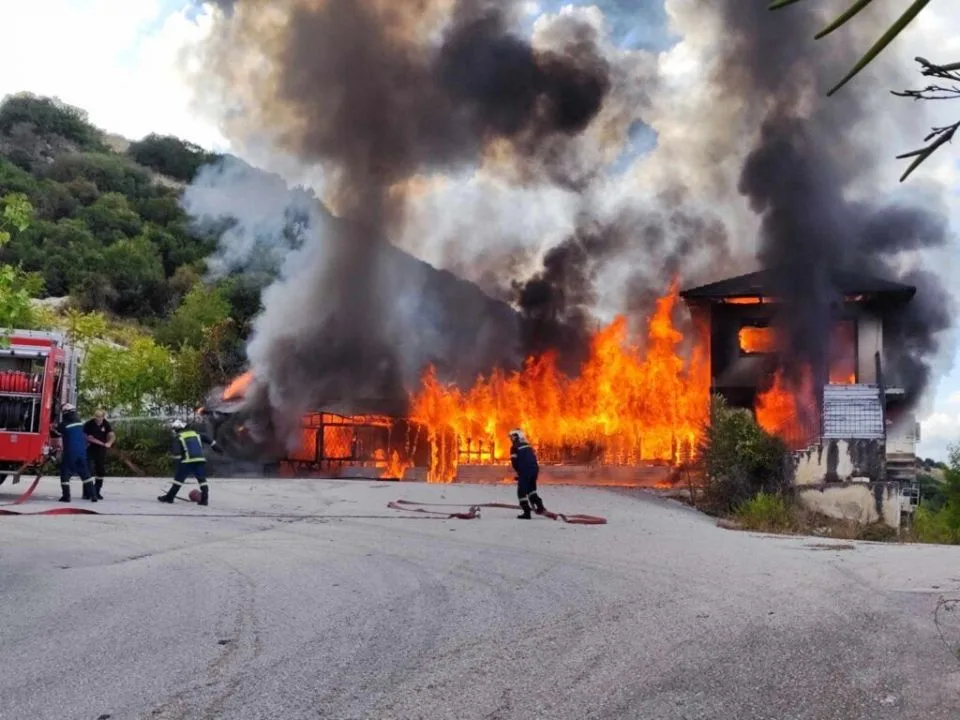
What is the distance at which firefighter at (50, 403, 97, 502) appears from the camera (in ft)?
51.8

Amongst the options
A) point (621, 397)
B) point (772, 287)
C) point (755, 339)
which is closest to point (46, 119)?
point (621, 397)

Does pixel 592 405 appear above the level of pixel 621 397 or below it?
below

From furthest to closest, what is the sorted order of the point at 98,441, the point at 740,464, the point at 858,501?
the point at 740,464
the point at 858,501
the point at 98,441

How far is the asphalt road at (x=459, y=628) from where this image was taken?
4965 millimetres

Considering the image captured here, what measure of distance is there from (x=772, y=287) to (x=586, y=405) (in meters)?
6.00

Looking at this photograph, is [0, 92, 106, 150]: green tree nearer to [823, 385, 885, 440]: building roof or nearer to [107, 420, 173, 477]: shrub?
[107, 420, 173, 477]: shrub

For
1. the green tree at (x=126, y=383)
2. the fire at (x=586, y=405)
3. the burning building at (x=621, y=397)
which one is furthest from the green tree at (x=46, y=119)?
the fire at (x=586, y=405)

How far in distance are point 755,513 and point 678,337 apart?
1337cm

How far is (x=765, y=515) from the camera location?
1731 cm

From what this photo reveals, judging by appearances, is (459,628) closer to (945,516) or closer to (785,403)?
(945,516)

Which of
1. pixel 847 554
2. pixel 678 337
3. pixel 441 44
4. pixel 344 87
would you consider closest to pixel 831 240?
pixel 678 337

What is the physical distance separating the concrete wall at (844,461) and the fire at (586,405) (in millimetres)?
6421

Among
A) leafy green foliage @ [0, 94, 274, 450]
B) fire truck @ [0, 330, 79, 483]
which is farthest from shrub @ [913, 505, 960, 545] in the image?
leafy green foliage @ [0, 94, 274, 450]

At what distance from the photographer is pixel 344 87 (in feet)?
100
